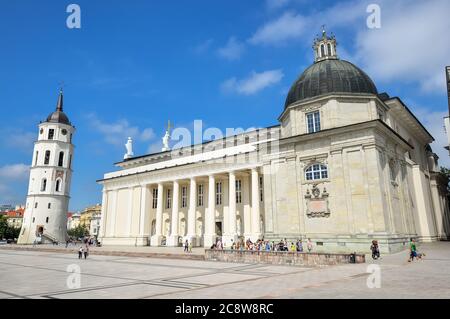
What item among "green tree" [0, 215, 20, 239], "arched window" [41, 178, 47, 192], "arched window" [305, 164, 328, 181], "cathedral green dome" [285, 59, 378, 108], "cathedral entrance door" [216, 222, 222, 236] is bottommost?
"cathedral entrance door" [216, 222, 222, 236]

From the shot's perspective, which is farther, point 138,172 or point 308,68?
point 138,172

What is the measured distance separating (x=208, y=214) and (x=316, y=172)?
17193 millimetres

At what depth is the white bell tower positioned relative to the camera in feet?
223

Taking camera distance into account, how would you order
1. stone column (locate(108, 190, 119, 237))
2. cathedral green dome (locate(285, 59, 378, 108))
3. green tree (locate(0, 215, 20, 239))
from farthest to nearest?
1. green tree (locate(0, 215, 20, 239))
2. stone column (locate(108, 190, 119, 237))
3. cathedral green dome (locate(285, 59, 378, 108))

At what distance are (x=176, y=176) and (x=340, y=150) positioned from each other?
24772 mm

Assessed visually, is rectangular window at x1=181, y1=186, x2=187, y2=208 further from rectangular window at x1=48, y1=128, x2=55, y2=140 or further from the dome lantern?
rectangular window at x1=48, y1=128, x2=55, y2=140

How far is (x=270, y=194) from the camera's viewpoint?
34.3 metres

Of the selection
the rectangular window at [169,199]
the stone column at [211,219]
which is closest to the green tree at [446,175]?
the stone column at [211,219]

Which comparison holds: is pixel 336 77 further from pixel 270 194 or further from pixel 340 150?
pixel 270 194

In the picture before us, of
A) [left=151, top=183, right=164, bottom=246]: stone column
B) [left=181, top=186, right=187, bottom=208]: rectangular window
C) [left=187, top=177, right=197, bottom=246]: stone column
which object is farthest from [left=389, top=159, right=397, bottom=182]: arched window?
[left=151, top=183, right=164, bottom=246]: stone column

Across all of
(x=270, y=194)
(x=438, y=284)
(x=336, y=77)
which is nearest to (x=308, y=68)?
(x=336, y=77)

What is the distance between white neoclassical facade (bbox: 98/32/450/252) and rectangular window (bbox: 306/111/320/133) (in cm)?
12

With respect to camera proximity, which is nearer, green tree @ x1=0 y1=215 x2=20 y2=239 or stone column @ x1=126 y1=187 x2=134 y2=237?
stone column @ x1=126 y1=187 x2=134 y2=237

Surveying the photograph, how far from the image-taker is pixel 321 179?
3083 centimetres
